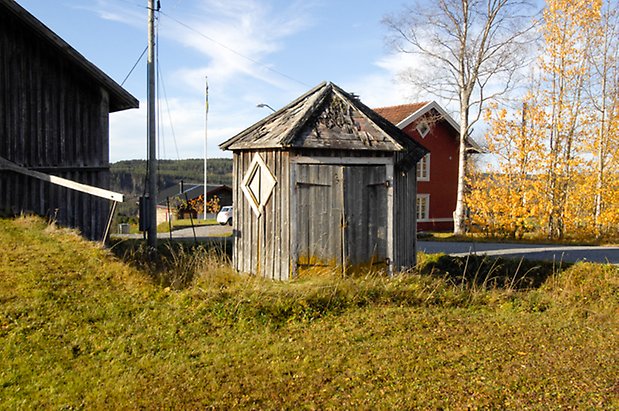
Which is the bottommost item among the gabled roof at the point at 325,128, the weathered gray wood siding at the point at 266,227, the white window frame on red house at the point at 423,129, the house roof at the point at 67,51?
the weathered gray wood siding at the point at 266,227

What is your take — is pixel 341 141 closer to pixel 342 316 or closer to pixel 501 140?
pixel 342 316

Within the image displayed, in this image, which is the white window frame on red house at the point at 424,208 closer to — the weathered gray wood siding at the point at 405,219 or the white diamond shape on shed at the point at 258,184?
the weathered gray wood siding at the point at 405,219

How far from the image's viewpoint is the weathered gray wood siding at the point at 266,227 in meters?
10.4

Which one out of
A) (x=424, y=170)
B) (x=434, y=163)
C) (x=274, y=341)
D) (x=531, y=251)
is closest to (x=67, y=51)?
(x=274, y=341)

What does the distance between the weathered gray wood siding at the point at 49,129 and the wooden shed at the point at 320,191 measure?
3605mm

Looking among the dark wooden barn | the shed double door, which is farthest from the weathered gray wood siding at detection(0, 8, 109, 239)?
the shed double door

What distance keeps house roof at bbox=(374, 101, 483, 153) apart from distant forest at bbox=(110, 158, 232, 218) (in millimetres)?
60391

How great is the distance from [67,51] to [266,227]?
5.81 metres

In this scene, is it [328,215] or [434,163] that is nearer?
[328,215]

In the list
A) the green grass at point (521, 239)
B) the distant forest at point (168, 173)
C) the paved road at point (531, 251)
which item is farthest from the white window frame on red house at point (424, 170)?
the distant forest at point (168, 173)

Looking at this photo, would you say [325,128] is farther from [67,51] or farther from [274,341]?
[67,51]

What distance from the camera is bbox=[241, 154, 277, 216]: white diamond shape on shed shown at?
34.9 feet

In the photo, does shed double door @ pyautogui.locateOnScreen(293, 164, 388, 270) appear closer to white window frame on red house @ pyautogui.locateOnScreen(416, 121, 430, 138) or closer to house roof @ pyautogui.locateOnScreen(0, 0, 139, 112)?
house roof @ pyautogui.locateOnScreen(0, 0, 139, 112)

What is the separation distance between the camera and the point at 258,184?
428 inches
